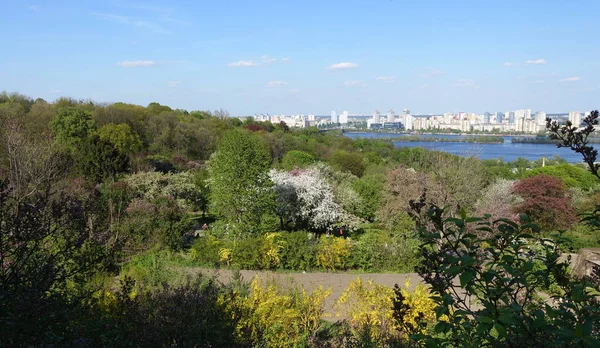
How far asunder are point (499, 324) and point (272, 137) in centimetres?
4361

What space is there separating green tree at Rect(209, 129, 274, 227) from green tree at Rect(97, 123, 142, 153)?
17517mm

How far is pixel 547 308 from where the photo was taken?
5.53 ft

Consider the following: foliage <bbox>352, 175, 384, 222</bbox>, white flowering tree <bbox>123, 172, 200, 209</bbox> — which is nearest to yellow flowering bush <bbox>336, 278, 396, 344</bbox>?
white flowering tree <bbox>123, 172, 200, 209</bbox>

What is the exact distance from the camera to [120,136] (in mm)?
31734

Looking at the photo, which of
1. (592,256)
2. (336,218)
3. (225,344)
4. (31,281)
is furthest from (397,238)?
(31,281)

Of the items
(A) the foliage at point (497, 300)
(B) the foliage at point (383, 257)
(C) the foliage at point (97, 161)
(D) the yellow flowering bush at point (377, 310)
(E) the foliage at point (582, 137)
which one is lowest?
(B) the foliage at point (383, 257)

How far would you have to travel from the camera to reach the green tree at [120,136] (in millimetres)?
31203

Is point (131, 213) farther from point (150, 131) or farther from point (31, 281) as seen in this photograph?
point (150, 131)

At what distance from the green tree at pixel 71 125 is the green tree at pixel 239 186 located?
17283 millimetres

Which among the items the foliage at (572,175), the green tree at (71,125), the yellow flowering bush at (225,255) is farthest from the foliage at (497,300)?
the green tree at (71,125)

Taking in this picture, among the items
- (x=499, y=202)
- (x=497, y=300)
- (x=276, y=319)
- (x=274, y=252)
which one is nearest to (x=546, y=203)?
(x=499, y=202)

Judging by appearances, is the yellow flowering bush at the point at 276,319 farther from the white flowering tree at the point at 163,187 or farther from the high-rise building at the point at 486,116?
the high-rise building at the point at 486,116

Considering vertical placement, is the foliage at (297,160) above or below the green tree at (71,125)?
below

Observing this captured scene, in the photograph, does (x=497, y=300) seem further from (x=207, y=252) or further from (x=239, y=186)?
(x=239, y=186)
